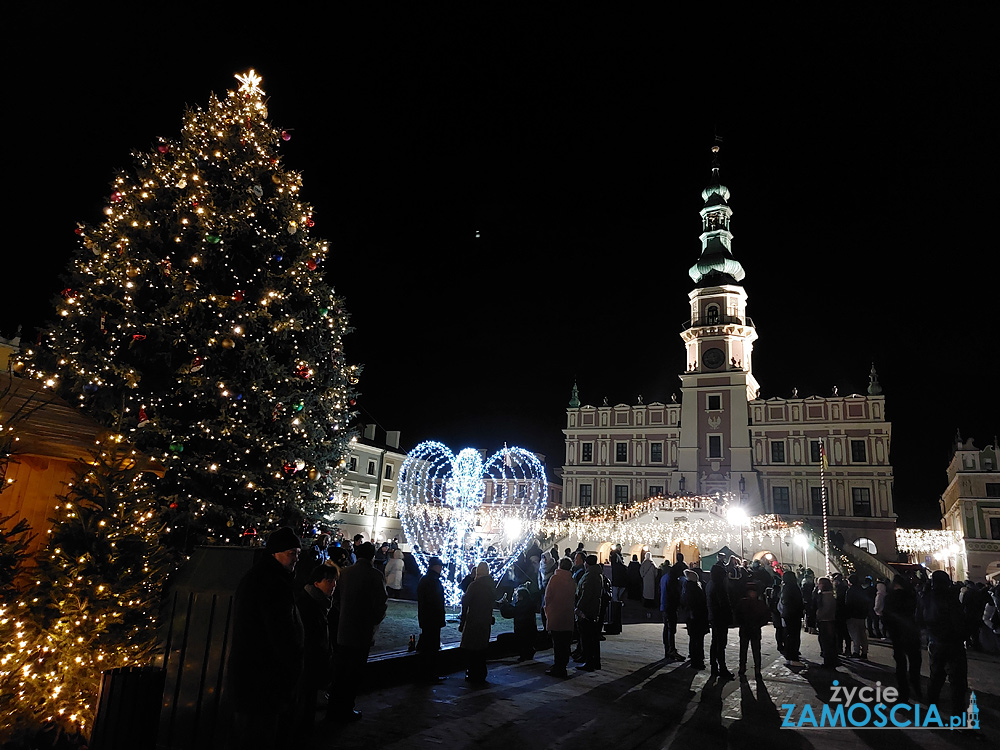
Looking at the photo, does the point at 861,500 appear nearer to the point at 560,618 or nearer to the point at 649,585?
the point at 649,585

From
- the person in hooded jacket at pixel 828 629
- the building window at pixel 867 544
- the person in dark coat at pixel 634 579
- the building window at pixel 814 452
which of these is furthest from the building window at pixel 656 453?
the person in hooded jacket at pixel 828 629

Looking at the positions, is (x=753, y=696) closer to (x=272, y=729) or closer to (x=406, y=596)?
(x=272, y=729)

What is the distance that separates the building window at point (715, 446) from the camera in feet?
141

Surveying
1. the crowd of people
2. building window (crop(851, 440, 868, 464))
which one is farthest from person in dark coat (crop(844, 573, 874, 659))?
building window (crop(851, 440, 868, 464))

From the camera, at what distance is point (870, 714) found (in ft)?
25.6

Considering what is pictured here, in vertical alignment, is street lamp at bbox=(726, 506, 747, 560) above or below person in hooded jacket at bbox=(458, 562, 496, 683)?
above

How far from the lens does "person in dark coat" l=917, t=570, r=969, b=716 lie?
764 centimetres

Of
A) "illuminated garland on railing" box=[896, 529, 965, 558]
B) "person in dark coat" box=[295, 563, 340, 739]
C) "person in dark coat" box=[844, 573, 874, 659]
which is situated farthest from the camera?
"illuminated garland on railing" box=[896, 529, 965, 558]

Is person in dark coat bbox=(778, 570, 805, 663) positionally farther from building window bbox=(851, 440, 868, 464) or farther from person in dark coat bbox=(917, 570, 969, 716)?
building window bbox=(851, 440, 868, 464)

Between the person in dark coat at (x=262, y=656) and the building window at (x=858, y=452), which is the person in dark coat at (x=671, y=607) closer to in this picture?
the person in dark coat at (x=262, y=656)

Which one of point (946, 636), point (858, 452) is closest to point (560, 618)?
point (946, 636)

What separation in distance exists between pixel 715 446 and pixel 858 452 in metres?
9.18

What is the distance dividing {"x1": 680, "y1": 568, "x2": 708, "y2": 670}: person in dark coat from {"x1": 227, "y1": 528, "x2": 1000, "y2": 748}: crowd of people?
2 centimetres

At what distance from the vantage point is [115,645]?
17.1ft
